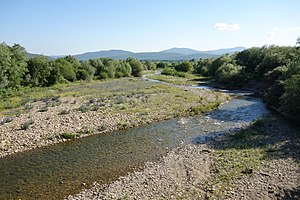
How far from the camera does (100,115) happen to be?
37156 millimetres

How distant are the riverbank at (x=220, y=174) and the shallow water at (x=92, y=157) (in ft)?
5.39

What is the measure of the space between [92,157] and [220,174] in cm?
1095

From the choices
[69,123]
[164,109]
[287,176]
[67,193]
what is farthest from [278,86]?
[67,193]

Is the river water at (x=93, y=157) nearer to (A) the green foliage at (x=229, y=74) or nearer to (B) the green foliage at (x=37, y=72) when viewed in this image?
(A) the green foliage at (x=229, y=74)

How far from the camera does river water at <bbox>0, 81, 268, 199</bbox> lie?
18.0 meters

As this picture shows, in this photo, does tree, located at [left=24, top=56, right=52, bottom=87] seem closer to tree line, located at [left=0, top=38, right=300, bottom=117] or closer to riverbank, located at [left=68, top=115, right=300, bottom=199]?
tree line, located at [left=0, top=38, right=300, bottom=117]

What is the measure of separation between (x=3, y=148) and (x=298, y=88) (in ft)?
98.2

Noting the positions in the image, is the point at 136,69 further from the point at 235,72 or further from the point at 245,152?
the point at 245,152

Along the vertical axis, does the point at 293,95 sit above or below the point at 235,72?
above

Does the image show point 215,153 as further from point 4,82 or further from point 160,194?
point 4,82

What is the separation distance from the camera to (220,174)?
58.8 ft

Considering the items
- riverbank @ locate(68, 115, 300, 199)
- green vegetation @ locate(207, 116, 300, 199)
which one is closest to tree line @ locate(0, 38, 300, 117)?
green vegetation @ locate(207, 116, 300, 199)

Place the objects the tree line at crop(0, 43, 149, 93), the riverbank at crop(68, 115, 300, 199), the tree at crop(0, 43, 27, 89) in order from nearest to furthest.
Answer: the riverbank at crop(68, 115, 300, 199) → the tree at crop(0, 43, 27, 89) → the tree line at crop(0, 43, 149, 93)

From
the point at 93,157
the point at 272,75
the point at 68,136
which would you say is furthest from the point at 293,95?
the point at 272,75
